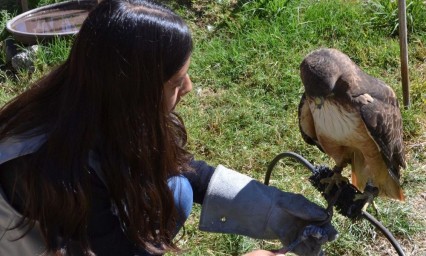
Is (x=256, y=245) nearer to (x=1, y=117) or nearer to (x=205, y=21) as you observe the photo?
(x=1, y=117)

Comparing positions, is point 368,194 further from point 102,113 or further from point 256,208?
point 102,113

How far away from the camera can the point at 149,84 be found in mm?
1736

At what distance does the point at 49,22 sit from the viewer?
5.41 m

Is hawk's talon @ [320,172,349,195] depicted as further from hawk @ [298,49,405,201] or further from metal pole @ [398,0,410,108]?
metal pole @ [398,0,410,108]

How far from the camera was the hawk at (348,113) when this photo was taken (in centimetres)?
247

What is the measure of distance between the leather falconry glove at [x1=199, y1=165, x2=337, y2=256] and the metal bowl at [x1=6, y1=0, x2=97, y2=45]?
2999 mm

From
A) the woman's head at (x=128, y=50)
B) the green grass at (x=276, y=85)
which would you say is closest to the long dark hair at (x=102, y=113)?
the woman's head at (x=128, y=50)

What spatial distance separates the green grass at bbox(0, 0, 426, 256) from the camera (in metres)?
3.15

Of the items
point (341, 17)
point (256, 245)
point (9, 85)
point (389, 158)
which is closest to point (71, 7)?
point (9, 85)

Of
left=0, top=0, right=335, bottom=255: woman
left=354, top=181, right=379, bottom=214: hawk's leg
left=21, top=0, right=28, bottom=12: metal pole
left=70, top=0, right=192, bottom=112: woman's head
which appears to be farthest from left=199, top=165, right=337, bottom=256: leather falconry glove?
left=21, top=0, right=28, bottom=12: metal pole

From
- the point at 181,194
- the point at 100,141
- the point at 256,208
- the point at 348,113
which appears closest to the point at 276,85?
the point at 348,113

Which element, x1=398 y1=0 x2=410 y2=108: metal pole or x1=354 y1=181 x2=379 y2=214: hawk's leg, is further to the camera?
x1=398 y1=0 x2=410 y2=108: metal pole

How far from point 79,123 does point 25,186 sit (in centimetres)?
24

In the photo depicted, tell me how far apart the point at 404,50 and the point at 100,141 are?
2652mm
